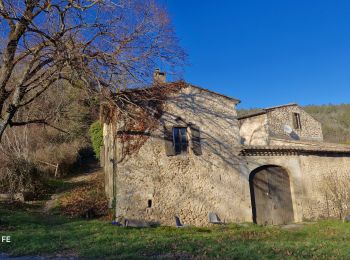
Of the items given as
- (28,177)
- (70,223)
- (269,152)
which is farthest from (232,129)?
(28,177)

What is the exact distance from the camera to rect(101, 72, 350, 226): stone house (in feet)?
38.9

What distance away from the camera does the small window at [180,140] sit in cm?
1275

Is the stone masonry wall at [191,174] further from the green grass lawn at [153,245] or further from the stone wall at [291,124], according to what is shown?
the stone wall at [291,124]

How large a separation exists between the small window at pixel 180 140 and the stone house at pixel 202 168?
1.6 inches

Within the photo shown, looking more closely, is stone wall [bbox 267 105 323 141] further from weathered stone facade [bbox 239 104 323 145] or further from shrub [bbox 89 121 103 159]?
shrub [bbox 89 121 103 159]

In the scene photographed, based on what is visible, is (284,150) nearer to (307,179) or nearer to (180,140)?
(307,179)

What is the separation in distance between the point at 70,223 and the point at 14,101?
4.59 metres

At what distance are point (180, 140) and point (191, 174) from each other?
144 cm

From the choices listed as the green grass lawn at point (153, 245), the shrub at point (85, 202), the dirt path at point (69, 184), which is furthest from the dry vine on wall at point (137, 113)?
the dirt path at point (69, 184)

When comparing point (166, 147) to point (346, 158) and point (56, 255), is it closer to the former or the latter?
point (56, 255)

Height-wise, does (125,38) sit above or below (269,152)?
above


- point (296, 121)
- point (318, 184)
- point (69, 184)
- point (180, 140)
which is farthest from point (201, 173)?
point (296, 121)

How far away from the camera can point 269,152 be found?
14.1 m

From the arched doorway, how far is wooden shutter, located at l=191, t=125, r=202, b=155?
2.73 meters
